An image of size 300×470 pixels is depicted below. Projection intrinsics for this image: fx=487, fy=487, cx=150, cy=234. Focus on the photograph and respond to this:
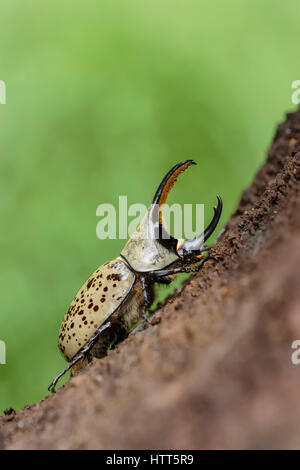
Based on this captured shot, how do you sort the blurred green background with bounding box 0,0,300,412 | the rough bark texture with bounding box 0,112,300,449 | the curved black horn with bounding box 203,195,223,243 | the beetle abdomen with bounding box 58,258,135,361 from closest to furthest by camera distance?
1. the rough bark texture with bounding box 0,112,300,449
2. the beetle abdomen with bounding box 58,258,135,361
3. the curved black horn with bounding box 203,195,223,243
4. the blurred green background with bounding box 0,0,300,412

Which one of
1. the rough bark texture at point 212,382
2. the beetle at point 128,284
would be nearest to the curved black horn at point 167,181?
the beetle at point 128,284

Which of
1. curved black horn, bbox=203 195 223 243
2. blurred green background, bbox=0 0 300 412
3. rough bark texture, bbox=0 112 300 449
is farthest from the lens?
blurred green background, bbox=0 0 300 412

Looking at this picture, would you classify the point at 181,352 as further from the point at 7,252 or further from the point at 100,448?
the point at 7,252

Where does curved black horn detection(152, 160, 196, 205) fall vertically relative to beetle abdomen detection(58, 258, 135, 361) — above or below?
above

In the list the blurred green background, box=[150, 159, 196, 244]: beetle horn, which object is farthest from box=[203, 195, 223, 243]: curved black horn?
the blurred green background

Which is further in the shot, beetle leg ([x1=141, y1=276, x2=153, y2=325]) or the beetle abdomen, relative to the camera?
beetle leg ([x1=141, y1=276, x2=153, y2=325])

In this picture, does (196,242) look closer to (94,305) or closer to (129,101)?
(94,305)

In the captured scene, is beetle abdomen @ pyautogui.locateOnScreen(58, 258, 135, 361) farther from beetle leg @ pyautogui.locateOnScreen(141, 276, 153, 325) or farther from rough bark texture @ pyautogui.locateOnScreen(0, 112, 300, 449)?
rough bark texture @ pyautogui.locateOnScreen(0, 112, 300, 449)

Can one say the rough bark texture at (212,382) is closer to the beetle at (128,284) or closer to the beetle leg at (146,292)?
the beetle at (128,284)

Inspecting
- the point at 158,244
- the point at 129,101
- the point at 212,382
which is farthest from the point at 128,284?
the point at 129,101

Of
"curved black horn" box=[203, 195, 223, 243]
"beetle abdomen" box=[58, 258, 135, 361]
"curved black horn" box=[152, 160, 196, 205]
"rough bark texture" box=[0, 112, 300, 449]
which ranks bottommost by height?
"beetle abdomen" box=[58, 258, 135, 361]
